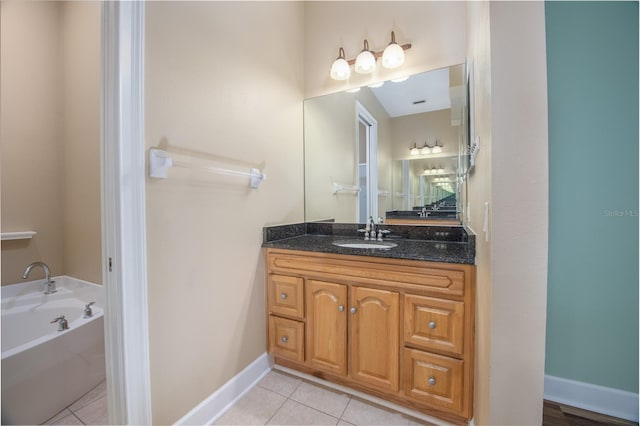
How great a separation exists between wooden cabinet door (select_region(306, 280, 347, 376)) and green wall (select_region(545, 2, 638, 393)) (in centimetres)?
119

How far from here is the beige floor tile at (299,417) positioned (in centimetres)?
131

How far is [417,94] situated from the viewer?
1809mm

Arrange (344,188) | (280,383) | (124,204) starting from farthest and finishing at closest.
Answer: (344,188), (280,383), (124,204)

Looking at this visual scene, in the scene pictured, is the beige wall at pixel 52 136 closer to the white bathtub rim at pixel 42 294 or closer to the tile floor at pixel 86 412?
the white bathtub rim at pixel 42 294

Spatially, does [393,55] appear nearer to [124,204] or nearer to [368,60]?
[368,60]

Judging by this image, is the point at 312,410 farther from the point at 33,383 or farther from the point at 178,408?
the point at 33,383

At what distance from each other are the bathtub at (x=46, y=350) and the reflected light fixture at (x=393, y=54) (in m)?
2.59

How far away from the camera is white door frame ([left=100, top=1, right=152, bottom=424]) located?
967 mm

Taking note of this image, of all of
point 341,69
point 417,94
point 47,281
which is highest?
point 341,69

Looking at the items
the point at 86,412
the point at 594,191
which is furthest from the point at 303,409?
the point at 594,191

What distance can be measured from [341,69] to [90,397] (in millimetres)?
2688

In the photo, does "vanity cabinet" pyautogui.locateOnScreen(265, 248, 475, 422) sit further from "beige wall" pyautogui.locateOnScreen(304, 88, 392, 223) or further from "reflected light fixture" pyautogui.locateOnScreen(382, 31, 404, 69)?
"reflected light fixture" pyautogui.locateOnScreen(382, 31, 404, 69)

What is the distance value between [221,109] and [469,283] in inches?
60.9

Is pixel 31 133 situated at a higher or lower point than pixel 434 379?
higher
